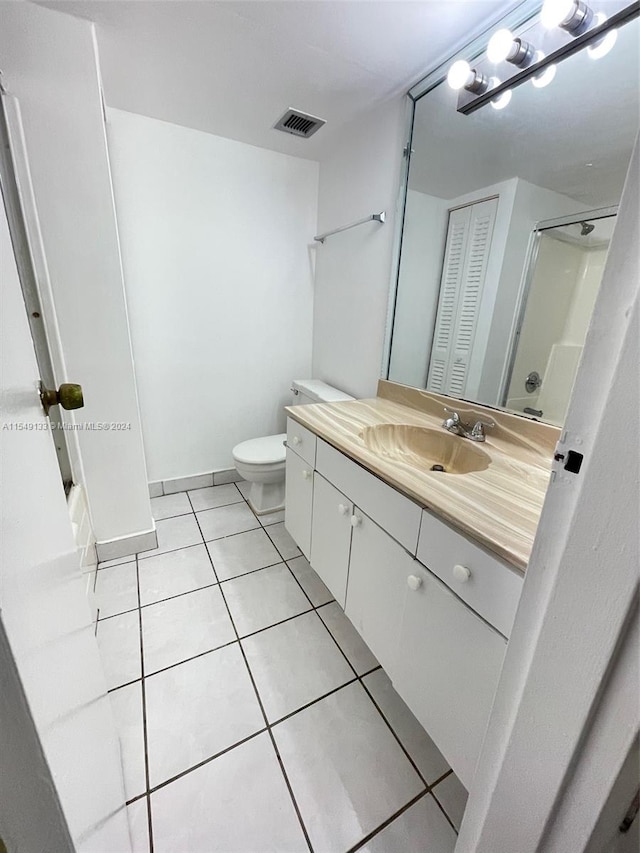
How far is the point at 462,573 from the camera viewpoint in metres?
0.76

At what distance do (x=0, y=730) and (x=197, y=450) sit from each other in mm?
2125

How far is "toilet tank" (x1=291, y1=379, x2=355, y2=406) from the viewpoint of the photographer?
2.00 m

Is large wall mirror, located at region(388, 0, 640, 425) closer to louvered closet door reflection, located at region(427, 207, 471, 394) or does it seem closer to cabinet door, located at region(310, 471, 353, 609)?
louvered closet door reflection, located at region(427, 207, 471, 394)

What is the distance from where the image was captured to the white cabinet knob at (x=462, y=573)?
29.9 inches

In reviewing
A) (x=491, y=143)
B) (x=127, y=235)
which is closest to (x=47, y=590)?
(x=491, y=143)

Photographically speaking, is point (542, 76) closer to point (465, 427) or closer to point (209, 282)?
point (465, 427)

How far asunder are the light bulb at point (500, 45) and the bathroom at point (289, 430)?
0.10 metres

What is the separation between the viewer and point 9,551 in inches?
14.5

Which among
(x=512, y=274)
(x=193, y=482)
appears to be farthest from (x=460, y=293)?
(x=193, y=482)

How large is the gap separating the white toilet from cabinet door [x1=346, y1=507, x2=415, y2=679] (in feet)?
2.99

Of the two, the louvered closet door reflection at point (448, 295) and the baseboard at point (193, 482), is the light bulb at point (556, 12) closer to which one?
the louvered closet door reflection at point (448, 295)

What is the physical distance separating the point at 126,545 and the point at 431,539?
162 centimetres

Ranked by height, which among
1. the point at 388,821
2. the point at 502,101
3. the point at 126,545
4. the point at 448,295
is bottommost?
the point at 388,821

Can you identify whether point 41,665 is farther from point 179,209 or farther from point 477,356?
point 179,209
